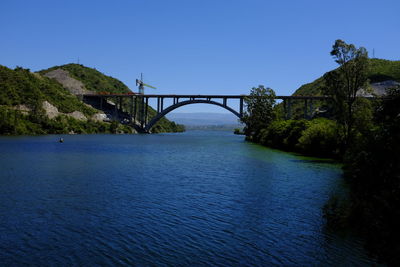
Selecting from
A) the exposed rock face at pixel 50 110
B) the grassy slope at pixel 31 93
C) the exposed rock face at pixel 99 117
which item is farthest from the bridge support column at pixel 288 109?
the exposed rock face at pixel 50 110

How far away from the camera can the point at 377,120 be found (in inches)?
635

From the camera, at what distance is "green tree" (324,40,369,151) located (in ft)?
127

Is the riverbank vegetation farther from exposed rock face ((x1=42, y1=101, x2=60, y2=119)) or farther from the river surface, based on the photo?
exposed rock face ((x1=42, y1=101, x2=60, y2=119))

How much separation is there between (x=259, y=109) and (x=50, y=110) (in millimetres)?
67736

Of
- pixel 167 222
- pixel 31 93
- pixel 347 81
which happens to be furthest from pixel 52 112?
pixel 167 222

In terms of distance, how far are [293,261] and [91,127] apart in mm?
122350

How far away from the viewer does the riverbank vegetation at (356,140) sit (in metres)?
8.73

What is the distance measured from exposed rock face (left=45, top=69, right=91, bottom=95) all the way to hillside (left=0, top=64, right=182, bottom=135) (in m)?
1.28

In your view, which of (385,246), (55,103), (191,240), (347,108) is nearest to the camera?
(385,246)

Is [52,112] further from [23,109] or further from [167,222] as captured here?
[167,222]

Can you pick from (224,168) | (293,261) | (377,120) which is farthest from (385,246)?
(224,168)

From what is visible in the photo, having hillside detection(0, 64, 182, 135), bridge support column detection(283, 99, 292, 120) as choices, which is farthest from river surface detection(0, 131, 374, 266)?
bridge support column detection(283, 99, 292, 120)

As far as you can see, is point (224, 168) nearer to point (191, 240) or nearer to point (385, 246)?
point (191, 240)

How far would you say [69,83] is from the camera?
16425 cm
